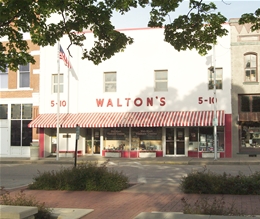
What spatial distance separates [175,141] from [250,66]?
725 cm

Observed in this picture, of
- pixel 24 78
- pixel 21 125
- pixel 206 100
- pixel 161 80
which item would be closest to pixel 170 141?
pixel 206 100

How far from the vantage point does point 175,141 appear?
28.5 meters

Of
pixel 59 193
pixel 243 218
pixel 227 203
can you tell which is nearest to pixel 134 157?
pixel 59 193

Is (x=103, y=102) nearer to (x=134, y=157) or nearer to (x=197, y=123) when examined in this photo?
(x=134, y=157)

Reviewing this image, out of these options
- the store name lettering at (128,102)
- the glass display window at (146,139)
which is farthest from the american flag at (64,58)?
the glass display window at (146,139)

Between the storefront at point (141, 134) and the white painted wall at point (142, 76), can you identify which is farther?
→ the white painted wall at point (142, 76)

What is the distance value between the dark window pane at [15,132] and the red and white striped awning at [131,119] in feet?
6.68

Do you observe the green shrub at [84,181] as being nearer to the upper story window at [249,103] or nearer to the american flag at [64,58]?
the american flag at [64,58]

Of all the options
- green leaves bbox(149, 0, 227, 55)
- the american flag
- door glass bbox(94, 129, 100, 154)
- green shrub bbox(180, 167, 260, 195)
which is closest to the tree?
green leaves bbox(149, 0, 227, 55)

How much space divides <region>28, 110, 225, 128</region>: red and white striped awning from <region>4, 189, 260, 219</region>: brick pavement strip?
50.3ft

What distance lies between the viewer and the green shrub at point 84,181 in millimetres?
12453

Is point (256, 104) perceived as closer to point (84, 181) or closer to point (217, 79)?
point (217, 79)

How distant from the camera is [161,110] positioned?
28359 millimetres

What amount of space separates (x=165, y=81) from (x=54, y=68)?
8.58 metres
